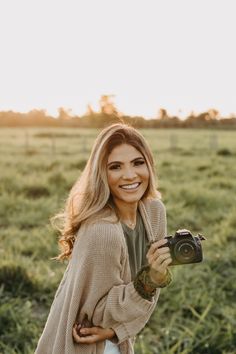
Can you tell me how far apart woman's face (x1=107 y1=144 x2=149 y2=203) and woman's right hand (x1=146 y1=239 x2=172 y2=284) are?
27 cm


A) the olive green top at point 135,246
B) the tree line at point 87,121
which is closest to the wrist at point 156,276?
the olive green top at point 135,246

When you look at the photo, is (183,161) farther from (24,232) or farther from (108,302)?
(108,302)

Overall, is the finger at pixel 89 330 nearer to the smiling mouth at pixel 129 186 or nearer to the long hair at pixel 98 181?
the long hair at pixel 98 181

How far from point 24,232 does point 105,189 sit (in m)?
4.32

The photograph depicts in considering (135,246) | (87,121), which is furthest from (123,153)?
(87,121)

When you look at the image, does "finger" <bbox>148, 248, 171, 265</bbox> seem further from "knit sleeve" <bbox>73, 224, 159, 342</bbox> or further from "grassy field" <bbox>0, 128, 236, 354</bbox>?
"grassy field" <bbox>0, 128, 236, 354</bbox>

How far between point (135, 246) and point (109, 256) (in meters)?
0.22

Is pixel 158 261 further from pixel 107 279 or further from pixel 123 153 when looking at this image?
pixel 123 153

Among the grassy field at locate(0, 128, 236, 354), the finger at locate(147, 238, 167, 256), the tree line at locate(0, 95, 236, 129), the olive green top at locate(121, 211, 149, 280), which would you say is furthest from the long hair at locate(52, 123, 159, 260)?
the tree line at locate(0, 95, 236, 129)

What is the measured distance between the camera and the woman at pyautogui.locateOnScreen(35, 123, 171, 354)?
1943 millimetres

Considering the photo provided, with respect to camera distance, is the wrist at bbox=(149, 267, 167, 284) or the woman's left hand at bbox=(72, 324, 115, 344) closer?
the wrist at bbox=(149, 267, 167, 284)

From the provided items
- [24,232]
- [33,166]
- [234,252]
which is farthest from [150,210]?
[33,166]

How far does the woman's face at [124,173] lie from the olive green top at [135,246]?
0.11 m

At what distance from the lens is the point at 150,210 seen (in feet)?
7.55
